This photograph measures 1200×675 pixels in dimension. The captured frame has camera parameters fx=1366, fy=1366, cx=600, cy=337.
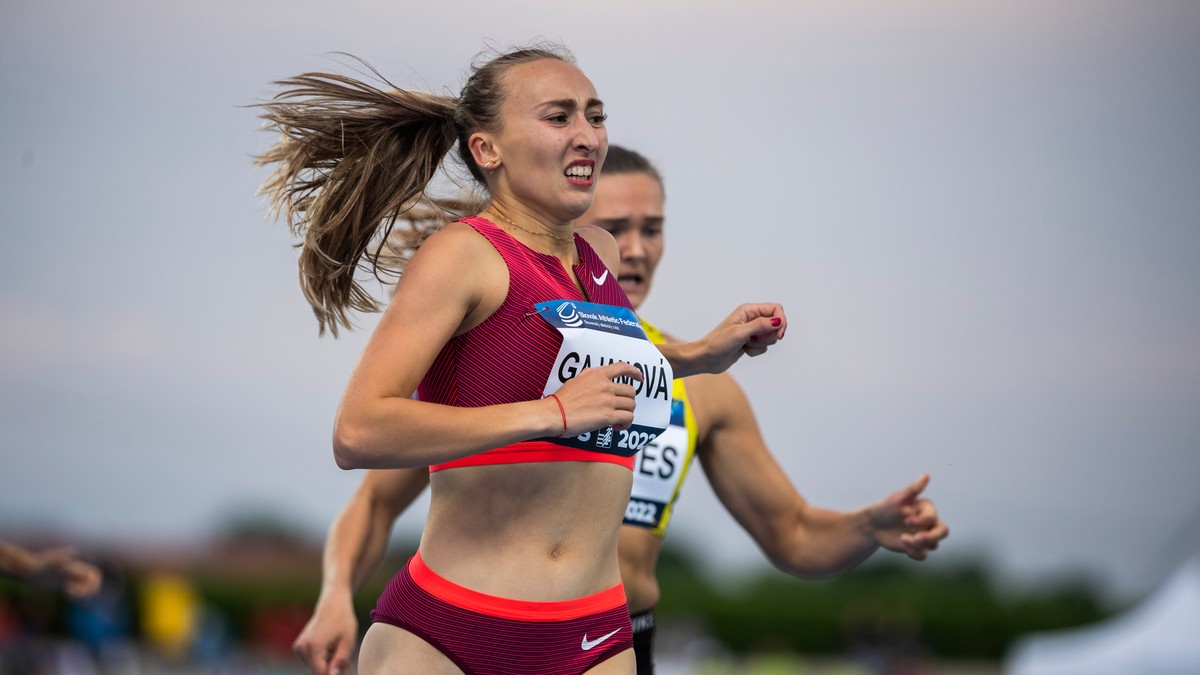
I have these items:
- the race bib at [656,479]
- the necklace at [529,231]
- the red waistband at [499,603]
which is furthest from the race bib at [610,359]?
the race bib at [656,479]

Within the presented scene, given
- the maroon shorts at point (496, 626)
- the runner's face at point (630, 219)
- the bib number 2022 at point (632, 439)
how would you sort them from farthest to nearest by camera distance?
1. the runner's face at point (630, 219)
2. the bib number 2022 at point (632, 439)
3. the maroon shorts at point (496, 626)

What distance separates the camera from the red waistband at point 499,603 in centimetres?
276

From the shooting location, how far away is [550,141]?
2910 mm

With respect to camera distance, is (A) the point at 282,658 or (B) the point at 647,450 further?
(A) the point at 282,658

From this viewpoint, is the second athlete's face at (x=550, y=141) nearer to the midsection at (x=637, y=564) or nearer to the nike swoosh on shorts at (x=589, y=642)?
the nike swoosh on shorts at (x=589, y=642)

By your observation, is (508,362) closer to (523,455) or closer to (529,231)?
(523,455)

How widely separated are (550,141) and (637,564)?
1390mm

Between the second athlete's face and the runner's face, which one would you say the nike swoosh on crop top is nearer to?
the second athlete's face

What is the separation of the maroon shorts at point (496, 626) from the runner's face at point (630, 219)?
1.38 m

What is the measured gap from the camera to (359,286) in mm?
3182

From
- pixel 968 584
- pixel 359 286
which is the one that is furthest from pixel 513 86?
pixel 968 584

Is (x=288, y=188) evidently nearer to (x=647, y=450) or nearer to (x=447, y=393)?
(x=447, y=393)

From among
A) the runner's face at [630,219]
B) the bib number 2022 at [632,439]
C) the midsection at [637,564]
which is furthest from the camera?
the runner's face at [630,219]

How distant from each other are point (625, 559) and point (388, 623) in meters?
1.06
